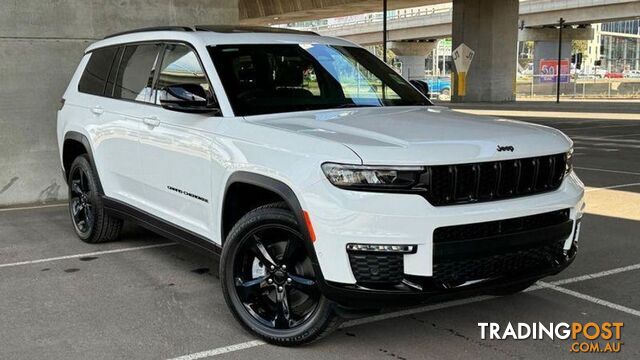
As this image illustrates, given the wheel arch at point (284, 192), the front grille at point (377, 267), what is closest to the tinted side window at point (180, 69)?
the wheel arch at point (284, 192)

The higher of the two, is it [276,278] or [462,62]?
[462,62]

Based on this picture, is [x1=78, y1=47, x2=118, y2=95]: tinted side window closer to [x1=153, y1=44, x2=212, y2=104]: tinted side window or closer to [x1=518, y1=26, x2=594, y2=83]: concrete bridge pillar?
[x1=153, y1=44, x2=212, y2=104]: tinted side window

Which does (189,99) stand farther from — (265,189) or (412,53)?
(412,53)

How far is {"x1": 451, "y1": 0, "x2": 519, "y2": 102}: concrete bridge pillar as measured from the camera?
1563 inches

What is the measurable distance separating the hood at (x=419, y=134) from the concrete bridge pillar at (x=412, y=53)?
71615 mm

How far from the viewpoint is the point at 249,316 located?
420 cm

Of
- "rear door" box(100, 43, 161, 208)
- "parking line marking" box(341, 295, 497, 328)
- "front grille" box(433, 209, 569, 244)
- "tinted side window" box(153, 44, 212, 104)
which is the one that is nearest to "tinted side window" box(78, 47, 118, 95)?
"rear door" box(100, 43, 161, 208)

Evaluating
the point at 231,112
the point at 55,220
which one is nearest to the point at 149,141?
the point at 231,112

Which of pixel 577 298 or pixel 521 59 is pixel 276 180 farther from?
pixel 521 59

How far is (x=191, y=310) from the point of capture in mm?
4758

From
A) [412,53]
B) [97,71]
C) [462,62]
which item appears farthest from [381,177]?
[412,53]

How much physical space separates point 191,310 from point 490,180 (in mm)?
2318

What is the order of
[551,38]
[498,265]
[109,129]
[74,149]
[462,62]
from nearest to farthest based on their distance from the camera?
[498,265] → [109,129] → [74,149] → [462,62] → [551,38]

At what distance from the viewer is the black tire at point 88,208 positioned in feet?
20.9
